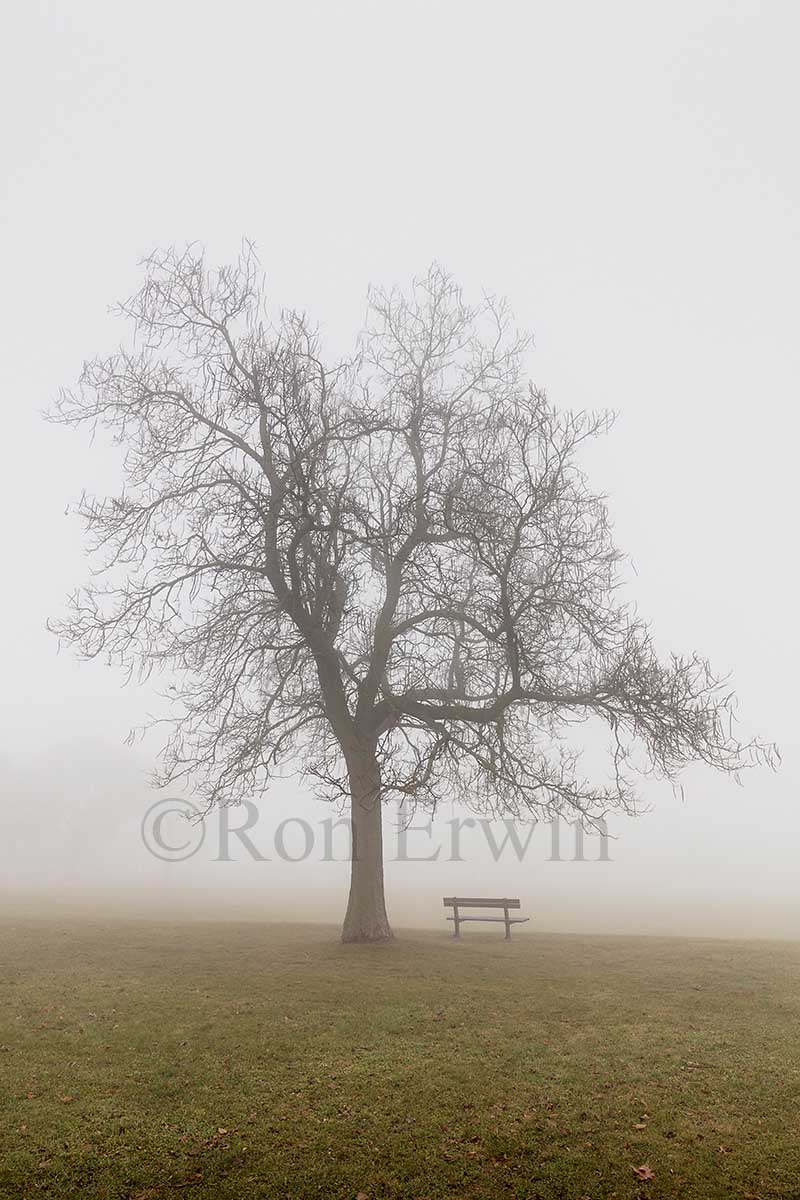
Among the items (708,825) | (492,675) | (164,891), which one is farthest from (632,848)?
(492,675)

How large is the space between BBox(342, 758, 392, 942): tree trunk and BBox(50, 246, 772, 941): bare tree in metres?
0.06

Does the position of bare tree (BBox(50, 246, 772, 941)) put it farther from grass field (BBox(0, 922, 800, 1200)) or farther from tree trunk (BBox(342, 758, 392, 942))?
grass field (BBox(0, 922, 800, 1200))

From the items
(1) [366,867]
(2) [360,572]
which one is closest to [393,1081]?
(1) [366,867]

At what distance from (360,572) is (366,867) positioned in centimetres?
792

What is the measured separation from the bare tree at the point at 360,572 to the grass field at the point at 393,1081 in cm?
454

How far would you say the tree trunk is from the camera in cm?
1936

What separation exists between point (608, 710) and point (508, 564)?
168 inches

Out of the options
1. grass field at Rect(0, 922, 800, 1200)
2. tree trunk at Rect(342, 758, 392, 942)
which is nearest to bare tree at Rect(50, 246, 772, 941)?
tree trunk at Rect(342, 758, 392, 942)

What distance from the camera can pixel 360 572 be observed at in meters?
22.2

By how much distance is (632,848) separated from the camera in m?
104

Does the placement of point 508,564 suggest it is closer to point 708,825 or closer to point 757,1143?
point 757,1143

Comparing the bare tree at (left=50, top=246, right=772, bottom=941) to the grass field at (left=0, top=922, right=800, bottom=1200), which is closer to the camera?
the grass field at (left=0, top=922, right=800, bottom=1200)

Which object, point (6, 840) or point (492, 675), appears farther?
point (6, 840)

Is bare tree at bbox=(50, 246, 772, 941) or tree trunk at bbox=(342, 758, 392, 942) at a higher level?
bare tree at bbox=(50, 246, 772, 941)
